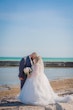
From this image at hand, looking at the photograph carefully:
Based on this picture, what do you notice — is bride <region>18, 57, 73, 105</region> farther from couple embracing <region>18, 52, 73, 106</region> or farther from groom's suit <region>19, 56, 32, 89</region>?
groom's suit <region>19, 56, 32, 89</region>

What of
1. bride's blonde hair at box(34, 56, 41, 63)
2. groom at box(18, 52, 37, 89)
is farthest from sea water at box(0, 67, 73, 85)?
bride's blonde hair at box(34, 56, 41, 63)

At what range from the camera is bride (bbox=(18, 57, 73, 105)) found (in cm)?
798

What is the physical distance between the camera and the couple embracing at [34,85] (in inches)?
315

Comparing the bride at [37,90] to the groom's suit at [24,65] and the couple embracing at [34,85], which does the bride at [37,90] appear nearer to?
the couple embracing at [34,85]

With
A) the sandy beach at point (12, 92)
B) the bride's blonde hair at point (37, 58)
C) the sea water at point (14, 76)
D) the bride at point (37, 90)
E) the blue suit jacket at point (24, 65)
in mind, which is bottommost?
the sea water at point (14, 76)

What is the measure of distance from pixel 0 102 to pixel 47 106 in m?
1.39

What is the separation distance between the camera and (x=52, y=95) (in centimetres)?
837

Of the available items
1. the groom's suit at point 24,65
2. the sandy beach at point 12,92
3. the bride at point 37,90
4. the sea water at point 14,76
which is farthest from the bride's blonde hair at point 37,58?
the sea water at point 14,76

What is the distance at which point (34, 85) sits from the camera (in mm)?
→ 8078

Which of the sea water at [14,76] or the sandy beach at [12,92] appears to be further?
the sea water at [14,76]

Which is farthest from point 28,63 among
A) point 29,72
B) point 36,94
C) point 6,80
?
point 6,80

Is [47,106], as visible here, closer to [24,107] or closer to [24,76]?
[24,107]

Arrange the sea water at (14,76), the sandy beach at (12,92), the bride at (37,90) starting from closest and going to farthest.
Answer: the bride at (37,90) → the sandy beach at (12,92) → the sea water at (14,76)

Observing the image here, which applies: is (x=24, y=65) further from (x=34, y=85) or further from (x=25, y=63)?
(x=34, y=85)
